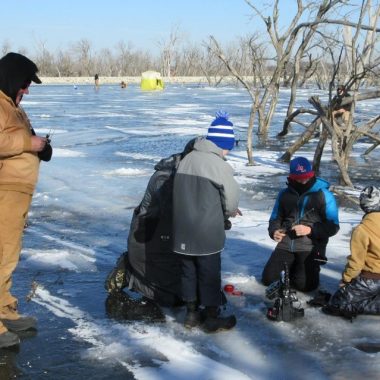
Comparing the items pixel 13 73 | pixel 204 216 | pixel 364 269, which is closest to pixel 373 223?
pixel 364 269

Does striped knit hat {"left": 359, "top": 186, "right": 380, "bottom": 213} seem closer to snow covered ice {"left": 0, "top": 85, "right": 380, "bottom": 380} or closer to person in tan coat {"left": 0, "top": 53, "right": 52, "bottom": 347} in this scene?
snow covered ice {"left": 0, "top": 85, "right": 380, "bottom": 380}

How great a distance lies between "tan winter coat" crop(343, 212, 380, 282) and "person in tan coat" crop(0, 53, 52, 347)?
228cm

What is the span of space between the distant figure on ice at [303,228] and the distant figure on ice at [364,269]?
58cm

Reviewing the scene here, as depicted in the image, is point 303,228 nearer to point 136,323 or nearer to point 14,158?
point 136,323

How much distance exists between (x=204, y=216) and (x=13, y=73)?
5.10ft

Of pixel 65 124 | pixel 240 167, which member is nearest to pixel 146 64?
pixel 65 124

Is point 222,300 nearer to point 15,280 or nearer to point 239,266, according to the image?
point 239,266

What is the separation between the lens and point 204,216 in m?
3.76

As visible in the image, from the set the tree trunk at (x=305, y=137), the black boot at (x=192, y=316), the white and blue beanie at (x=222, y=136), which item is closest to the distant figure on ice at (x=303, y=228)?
the white and blue beanie at (x=222, y=136)

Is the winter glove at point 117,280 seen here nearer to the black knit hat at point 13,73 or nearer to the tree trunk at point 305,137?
the black knit hat at point 13,73

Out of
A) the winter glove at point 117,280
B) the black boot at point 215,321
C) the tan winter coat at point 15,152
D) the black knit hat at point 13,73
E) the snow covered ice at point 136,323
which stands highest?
the black knit hat at point 13,73

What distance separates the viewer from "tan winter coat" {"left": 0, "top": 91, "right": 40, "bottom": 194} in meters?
3.36

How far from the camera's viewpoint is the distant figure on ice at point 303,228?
464 cm

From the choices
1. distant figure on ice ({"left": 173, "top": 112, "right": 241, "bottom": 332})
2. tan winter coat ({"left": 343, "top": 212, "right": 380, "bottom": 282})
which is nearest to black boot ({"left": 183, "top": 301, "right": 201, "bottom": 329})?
distant figure on ice ({"left": 173, "top": 112, "right": 241, "bottom": 332})
